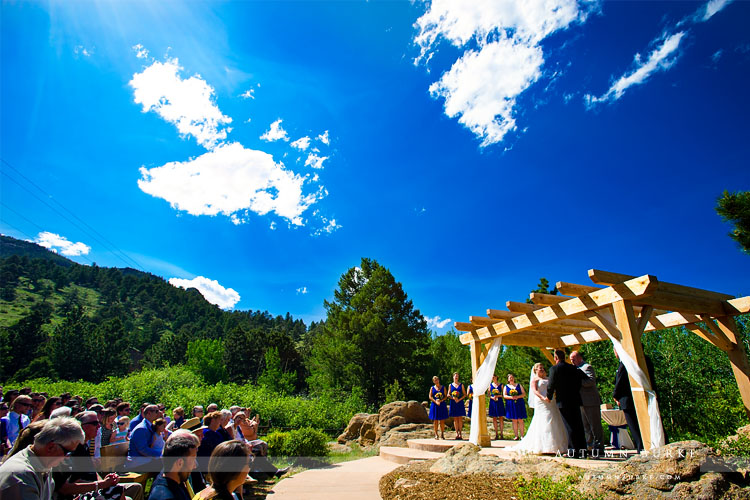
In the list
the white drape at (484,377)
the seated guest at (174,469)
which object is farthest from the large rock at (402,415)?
the seated guest at (174,469)

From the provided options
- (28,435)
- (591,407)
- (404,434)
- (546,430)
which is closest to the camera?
(28,435)

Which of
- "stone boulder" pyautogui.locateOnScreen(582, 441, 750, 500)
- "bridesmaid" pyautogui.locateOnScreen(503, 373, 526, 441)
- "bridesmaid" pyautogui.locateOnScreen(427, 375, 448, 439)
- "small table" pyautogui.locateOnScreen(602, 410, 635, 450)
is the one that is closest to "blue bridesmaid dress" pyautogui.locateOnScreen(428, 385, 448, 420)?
"bridesmaid" pyautogui.locateOnScreen(427, 375, 448, 439)

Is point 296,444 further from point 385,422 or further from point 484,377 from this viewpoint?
point 484,377

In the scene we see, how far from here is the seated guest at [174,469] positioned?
7.99ft

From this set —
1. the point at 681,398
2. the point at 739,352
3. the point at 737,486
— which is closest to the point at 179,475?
the point at 737,486

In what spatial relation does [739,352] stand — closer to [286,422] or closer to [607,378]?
[607,378]

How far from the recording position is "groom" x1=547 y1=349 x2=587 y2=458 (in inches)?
254

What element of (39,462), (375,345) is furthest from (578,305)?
(375,345)

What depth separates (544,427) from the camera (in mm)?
6797

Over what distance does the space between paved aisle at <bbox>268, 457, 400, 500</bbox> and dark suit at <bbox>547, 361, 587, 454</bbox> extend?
331 centimetres

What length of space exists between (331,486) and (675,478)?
4.38 m

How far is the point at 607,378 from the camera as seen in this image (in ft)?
35.4

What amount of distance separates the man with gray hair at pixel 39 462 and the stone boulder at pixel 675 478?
15.1 ft

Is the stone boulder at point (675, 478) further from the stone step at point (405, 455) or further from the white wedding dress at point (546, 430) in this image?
the stone step at point (405, 455)
